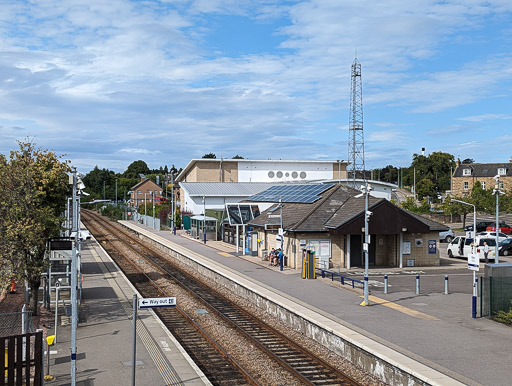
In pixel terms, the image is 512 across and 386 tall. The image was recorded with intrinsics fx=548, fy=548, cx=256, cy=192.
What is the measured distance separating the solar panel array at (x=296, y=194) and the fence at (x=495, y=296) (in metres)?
17.1

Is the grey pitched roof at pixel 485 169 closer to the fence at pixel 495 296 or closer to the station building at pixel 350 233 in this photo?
the station building at pixel 350 233

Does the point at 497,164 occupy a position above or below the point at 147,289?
above

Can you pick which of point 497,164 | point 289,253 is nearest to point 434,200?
point 497,164

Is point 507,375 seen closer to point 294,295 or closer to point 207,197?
point 294,295

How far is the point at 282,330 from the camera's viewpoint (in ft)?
60.8

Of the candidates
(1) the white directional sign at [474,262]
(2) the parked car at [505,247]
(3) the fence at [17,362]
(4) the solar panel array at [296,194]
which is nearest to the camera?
(3) the fence at [17,362]

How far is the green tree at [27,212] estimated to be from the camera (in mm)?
17828

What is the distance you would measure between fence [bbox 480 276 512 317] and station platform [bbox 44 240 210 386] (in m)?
10.5

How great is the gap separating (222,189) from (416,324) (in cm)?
4971

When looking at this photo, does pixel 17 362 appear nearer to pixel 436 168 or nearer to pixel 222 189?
pixel 222 189

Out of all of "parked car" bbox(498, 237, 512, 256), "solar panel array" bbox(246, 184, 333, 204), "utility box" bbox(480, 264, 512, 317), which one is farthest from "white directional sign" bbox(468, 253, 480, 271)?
"parked car" bbox(498, 237, 512, 256)

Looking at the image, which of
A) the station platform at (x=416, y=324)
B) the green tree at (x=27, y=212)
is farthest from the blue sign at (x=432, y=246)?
the green tree at (x=27, y=212)

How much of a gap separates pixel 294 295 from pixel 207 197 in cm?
4208

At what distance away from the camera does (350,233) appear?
30.3 meters
